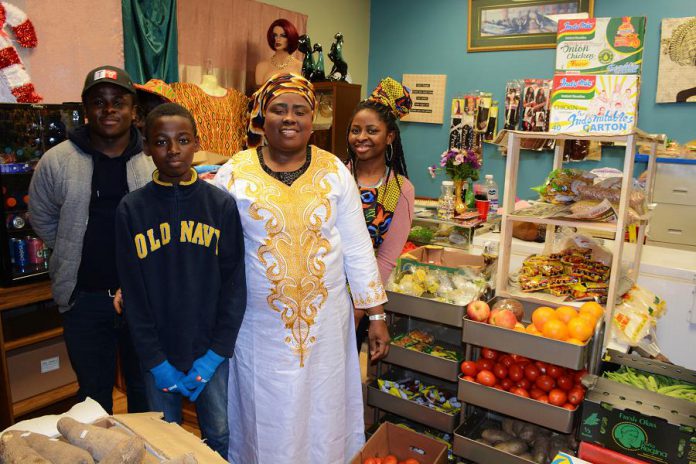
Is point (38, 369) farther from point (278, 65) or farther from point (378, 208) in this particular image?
point (278, 65)

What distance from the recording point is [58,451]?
93cm

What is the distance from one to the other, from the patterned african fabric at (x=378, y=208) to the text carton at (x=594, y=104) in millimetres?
681

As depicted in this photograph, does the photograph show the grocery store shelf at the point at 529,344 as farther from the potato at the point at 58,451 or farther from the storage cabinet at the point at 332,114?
the storage cabinet at the point at 332,114

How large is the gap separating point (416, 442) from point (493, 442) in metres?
0.30

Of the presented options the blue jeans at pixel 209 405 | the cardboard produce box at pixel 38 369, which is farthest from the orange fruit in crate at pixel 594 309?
the cardboard produce box at pixel 38 369

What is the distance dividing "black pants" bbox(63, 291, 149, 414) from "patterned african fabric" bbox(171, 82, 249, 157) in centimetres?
193

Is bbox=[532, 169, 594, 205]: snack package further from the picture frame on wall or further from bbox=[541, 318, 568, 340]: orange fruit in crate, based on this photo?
the picture frame on wall

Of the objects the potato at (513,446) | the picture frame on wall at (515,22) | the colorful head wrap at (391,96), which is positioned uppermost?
the picture frame on wall at (515,22)

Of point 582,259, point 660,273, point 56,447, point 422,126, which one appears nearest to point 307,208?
point 56,447

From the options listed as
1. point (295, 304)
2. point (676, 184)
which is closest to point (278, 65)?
point (295, 304)

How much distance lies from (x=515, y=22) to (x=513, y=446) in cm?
437

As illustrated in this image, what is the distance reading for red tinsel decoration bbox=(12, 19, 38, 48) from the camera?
2822 mm

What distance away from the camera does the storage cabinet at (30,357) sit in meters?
2.37

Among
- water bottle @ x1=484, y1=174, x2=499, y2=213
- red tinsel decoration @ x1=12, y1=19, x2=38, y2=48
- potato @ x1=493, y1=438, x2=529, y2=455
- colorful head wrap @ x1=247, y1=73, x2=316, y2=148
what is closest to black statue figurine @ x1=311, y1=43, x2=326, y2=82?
water bottle @ x1=484, y1=174, x2=499, y2=213
